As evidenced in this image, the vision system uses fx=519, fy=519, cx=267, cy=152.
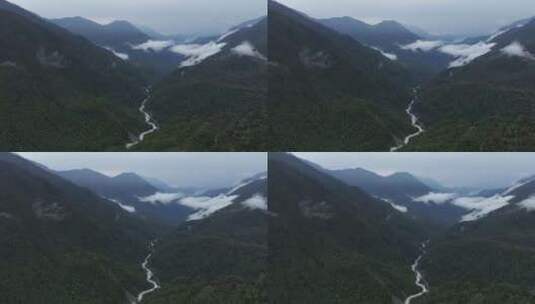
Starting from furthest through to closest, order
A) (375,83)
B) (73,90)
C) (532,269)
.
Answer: (73,90) < (375,83) < (532,269)

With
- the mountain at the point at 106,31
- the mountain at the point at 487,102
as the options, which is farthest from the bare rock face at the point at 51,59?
the mountain at the point at 487,102

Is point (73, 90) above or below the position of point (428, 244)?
above

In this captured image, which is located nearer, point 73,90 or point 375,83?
point 375,83

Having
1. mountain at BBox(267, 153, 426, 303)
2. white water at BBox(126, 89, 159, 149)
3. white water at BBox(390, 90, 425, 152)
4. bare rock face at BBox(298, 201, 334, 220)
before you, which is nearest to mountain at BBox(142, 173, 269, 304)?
mountain at BBox(267, 153, 426, 303)

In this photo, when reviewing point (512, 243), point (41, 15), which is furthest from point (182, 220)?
point (512, 243)

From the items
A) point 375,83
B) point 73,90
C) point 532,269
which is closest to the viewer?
point 532,269

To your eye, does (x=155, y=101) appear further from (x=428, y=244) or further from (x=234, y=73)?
(x=428, y=244)

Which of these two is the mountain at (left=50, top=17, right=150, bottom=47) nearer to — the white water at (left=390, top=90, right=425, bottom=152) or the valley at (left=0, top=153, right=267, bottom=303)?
the valley at (left=0, top=153, right=267, bottom=303)
